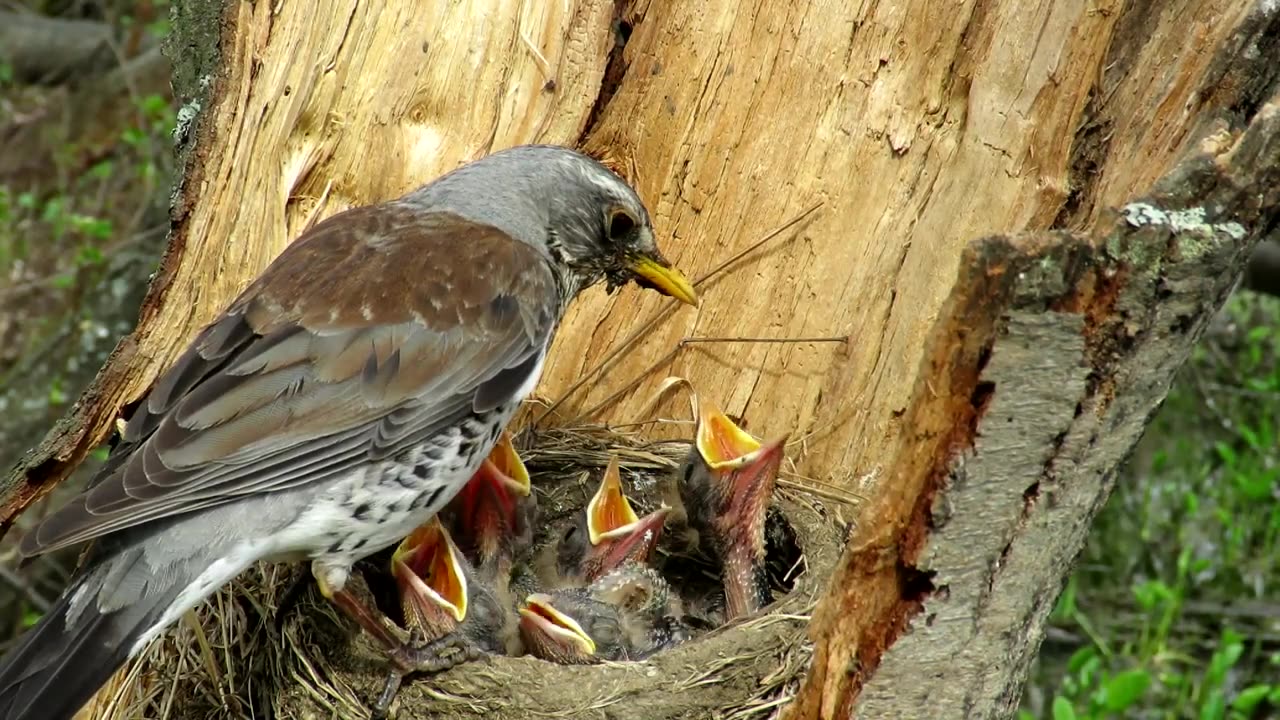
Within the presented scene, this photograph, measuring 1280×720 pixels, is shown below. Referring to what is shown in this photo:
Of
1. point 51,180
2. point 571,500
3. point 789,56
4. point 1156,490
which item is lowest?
point 51,180

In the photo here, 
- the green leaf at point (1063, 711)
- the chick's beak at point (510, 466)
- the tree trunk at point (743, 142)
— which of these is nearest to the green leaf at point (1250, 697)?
the green leaf at point (1063, 711)

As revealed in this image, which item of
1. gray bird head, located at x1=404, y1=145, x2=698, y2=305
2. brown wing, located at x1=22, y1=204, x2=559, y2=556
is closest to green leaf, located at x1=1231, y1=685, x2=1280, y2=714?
gray bird head, located at x1=404, y1=145, x2=698, y2=305

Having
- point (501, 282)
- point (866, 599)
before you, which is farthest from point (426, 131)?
point (866, 599)

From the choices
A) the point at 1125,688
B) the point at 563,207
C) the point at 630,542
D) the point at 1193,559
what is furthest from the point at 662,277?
the point at 1193,559

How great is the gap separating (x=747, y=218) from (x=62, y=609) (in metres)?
2.36

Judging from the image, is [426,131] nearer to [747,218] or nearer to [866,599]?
[747,218]

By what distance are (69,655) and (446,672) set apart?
3.24ft

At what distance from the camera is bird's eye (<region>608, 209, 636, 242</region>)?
14.6ft

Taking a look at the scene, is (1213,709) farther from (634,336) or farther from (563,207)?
(563,207)

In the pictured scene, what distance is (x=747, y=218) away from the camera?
4594 millimetres

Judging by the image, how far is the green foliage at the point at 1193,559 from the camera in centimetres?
688

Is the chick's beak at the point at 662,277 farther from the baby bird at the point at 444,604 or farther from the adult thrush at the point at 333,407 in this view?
the baby bird at the point at 444,604

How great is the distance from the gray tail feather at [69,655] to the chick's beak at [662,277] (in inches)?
70.2

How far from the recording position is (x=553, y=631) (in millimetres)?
4020
